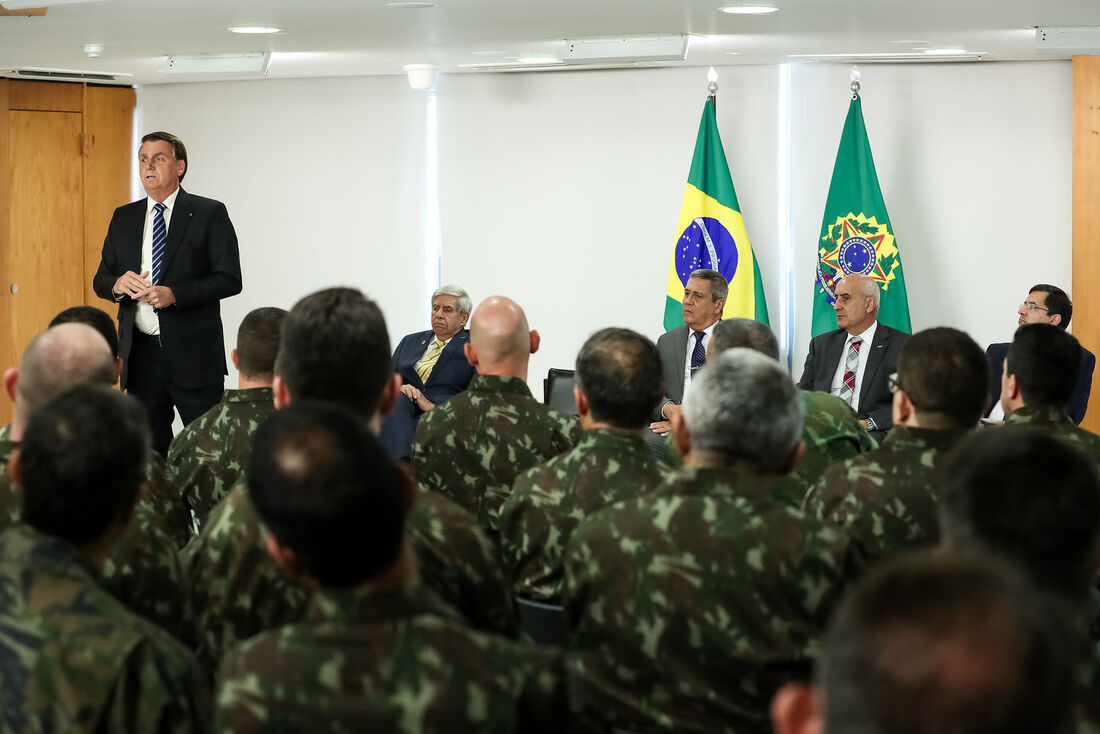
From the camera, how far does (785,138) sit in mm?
8141

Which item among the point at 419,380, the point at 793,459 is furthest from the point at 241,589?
the point at 419,380

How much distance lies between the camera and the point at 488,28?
6613 mm

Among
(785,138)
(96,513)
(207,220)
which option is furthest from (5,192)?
(96,513)

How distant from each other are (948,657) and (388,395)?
65.2 inches

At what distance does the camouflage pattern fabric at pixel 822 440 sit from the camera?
3.47 metres

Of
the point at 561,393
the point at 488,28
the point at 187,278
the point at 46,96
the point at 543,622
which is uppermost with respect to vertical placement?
the point at 488,28

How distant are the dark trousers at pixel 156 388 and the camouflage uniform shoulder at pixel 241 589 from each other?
3181mm

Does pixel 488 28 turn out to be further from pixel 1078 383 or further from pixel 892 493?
pixel 892 493

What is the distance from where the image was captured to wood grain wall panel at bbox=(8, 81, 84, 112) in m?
8.67

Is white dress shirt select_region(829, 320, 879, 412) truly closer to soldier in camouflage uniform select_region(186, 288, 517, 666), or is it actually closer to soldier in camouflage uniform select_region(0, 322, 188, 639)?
soldier in camouflage uniform select_region(0, 322, 188, 639)

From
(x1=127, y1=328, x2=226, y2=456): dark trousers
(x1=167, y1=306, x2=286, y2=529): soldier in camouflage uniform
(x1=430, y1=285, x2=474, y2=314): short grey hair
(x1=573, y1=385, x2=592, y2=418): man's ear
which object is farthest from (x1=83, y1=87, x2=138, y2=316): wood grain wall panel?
(x1=573, y1=385, x2=592, y2=418): man's ear

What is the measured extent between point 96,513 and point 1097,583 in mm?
2051

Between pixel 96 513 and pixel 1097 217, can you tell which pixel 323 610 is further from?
pixel 1097 217

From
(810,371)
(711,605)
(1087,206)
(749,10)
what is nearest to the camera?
(711,605)
